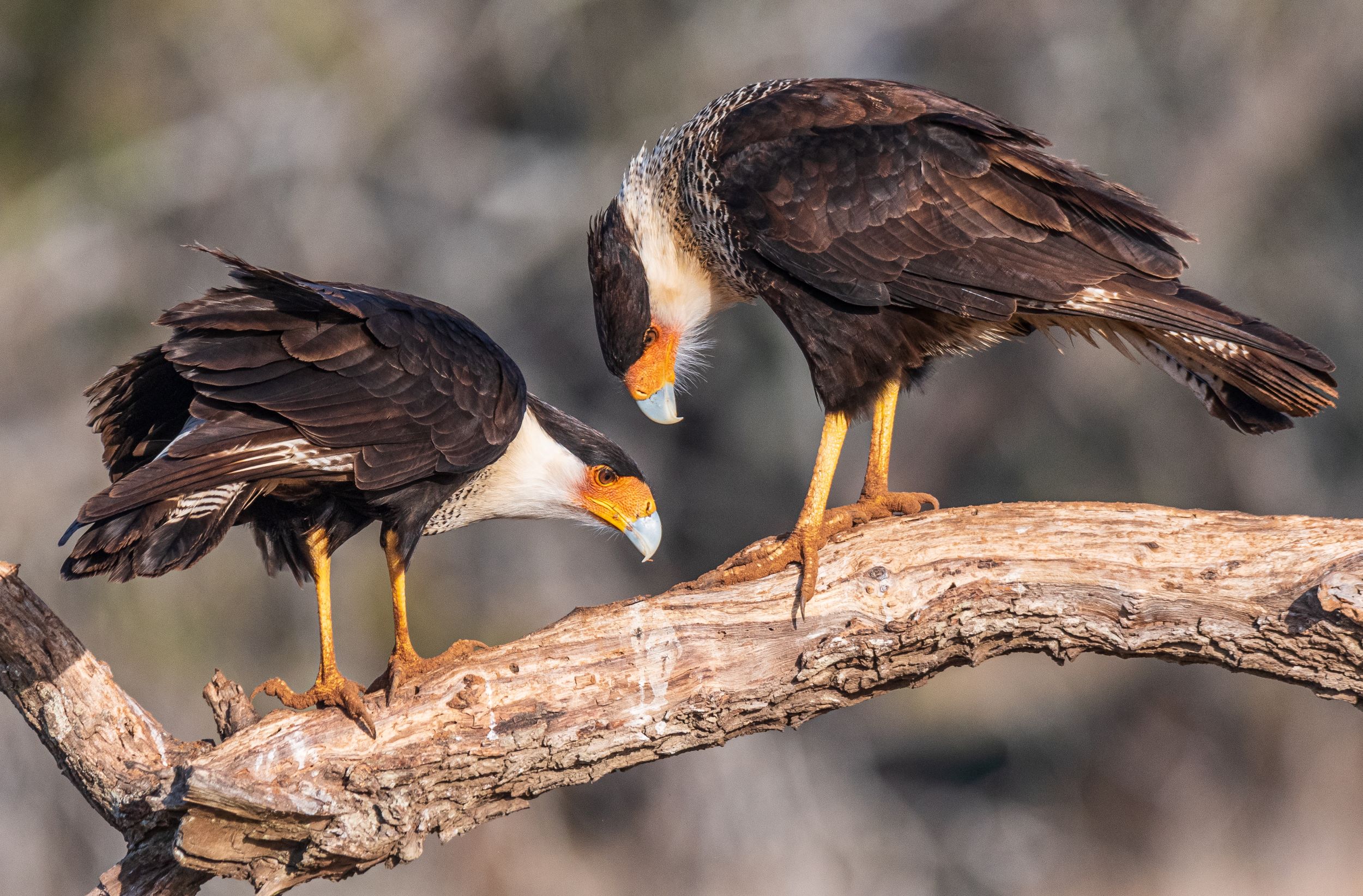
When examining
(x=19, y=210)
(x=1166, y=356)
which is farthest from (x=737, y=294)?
(x=19, y=210)

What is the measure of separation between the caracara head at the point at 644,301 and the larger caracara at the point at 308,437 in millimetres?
405

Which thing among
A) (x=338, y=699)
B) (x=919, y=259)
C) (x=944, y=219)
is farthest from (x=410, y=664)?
(x=944, y=219)

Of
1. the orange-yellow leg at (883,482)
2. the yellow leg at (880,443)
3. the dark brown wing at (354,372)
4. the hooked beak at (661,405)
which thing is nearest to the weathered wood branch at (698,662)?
the orange-yellow leg at (883,482)

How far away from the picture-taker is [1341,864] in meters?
7.74

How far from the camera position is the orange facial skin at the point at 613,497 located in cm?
387

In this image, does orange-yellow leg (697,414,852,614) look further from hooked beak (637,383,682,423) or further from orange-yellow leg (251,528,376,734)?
orange-yellow leg (251,528,376,734)

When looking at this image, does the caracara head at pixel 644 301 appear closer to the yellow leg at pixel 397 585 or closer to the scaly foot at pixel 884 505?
the scaly foot at pixel 884 505

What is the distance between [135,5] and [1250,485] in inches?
304

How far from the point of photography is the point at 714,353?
8047 mm

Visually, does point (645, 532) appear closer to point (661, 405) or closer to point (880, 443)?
point (661, 405)

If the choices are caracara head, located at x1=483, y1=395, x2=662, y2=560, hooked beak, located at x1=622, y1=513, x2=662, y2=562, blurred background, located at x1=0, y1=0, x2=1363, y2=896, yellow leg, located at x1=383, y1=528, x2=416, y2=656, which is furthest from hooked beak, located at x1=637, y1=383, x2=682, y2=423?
blurred background, located at x1=0, y1=0, x2=1363, y2=896

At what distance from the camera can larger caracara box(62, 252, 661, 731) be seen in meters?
2.87

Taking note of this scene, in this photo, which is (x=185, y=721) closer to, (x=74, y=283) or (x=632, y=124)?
(x=74, y=283)

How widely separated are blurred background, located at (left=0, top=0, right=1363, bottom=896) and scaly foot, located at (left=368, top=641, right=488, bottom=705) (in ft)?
14.5
